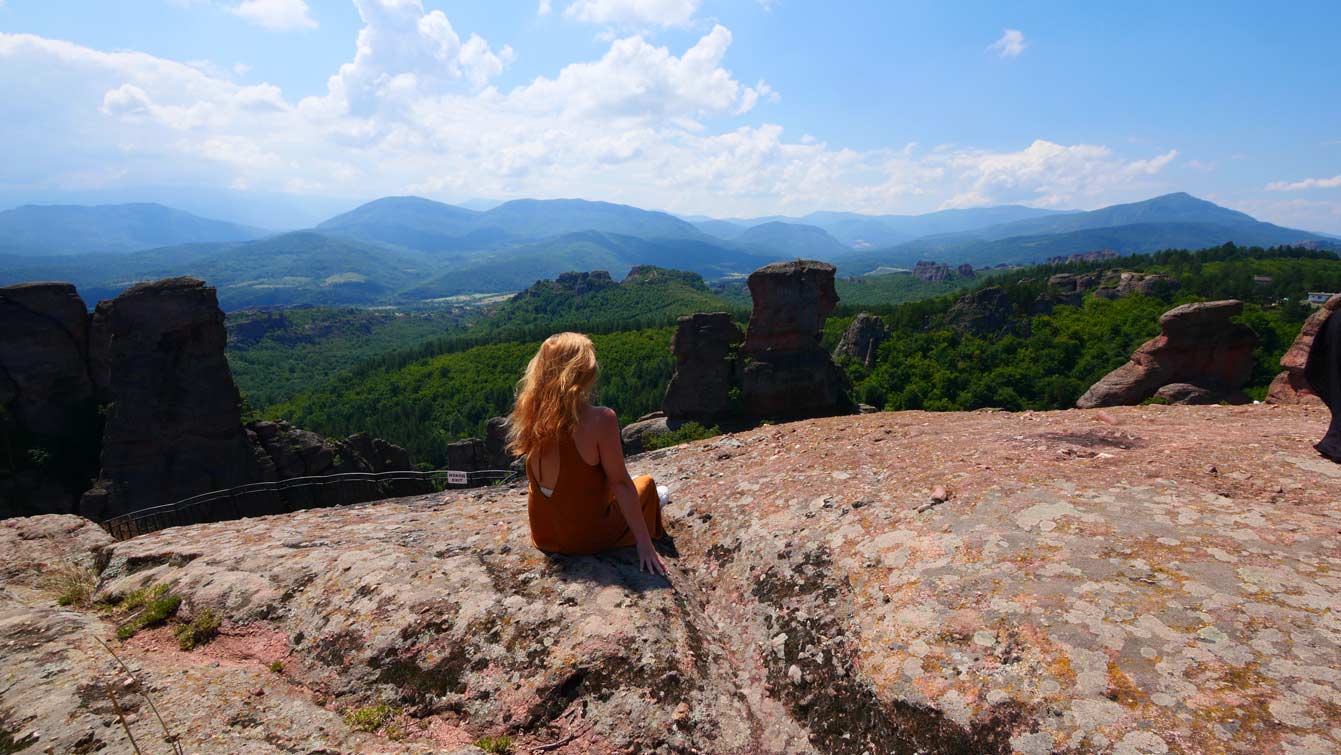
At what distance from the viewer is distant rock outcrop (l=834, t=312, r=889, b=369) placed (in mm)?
70375

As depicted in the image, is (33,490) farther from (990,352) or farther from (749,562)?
(990,352)

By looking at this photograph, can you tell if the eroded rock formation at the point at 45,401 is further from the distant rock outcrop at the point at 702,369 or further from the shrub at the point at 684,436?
the distant rock outcrop at the point at 702,369

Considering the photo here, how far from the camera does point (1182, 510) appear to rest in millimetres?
5605

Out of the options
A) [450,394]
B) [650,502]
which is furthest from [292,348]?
[650,502]

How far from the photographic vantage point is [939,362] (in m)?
66.6

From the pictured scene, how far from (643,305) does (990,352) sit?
4711 inches

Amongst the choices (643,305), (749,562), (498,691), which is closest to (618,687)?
(498,691)

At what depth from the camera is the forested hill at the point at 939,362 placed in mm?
58688

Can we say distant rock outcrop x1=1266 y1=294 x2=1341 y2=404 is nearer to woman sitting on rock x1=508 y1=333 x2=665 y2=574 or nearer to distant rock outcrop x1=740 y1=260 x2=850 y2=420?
woman sitting on rock x1=508 y1=333 x2=665 y2=574

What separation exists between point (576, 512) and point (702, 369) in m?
36.7

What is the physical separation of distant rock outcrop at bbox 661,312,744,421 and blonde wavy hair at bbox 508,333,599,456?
36644 millimetres

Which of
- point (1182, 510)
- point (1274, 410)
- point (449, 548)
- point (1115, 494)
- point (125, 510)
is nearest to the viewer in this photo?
point (1182, 510)

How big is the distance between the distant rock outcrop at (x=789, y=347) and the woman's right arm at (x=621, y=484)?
35.8 m

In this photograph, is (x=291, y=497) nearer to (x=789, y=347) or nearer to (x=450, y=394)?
(x=789, y=347)
